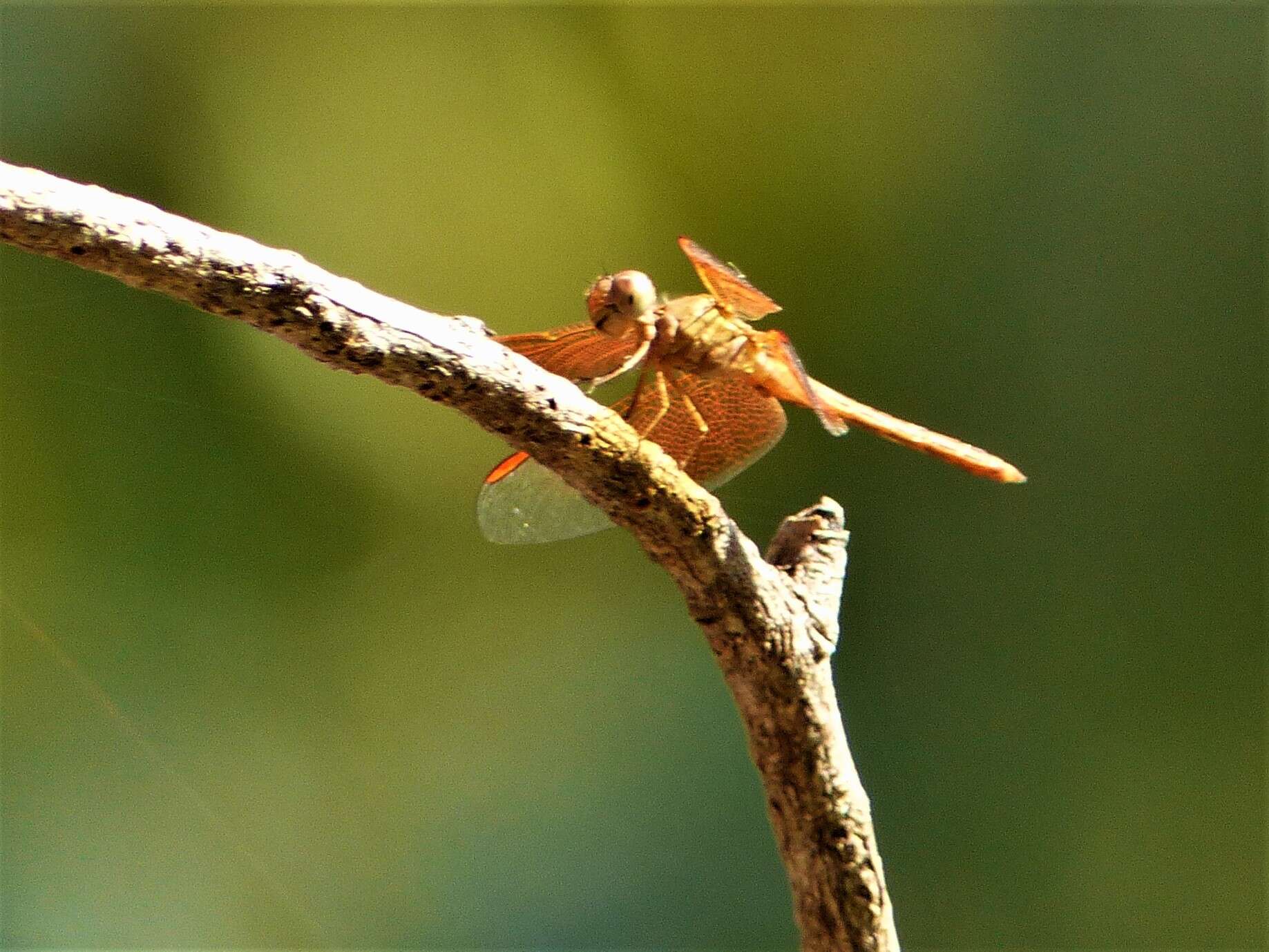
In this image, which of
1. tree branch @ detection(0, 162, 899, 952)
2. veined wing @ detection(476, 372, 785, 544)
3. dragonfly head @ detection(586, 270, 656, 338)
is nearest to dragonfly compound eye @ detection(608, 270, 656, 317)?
dragonfly head @ detection(586, 270, 656, 338)

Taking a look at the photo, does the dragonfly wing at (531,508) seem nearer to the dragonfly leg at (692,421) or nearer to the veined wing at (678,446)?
the veined wing at (678,446)

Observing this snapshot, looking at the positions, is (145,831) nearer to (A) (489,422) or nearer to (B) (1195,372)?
(A) (489,422)

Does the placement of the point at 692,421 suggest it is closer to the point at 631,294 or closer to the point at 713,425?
the point at 713,425

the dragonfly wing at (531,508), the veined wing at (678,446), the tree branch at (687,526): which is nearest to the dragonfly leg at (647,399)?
the veined wing at (678,446)

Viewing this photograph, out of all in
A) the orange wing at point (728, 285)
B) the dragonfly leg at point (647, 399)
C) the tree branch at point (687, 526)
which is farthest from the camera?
the dragonfly leg at point (647, 399)

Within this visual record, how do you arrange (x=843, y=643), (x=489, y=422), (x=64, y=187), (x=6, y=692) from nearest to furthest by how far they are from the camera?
(x=64, y=187) → (x=489, y=422) → (x=6, y=692) → (x=843, y=643)

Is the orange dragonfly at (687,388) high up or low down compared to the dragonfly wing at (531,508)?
up

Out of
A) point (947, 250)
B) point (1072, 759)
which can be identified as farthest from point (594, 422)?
point (1072, 759)
